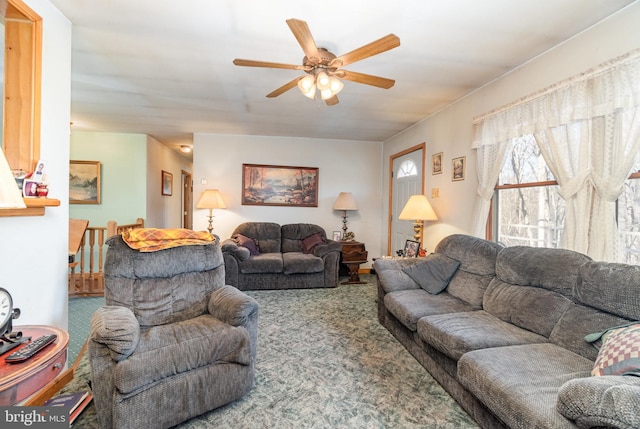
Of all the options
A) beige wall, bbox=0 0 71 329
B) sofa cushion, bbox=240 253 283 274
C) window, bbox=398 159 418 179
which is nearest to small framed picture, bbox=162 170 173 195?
sofa cushion, bbox=240 253 283 274

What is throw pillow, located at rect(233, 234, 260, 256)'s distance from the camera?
4300mm

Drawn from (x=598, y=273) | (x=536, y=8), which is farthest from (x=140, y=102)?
(x=598, y=273)

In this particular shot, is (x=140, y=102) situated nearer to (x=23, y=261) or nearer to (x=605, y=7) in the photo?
(x=23, y=261)

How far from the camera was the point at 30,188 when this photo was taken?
160cm

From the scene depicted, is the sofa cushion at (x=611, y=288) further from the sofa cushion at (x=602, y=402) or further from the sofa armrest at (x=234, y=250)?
the sofa armrest at (x=234, y=250)

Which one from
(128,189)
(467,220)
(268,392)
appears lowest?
(268,392)

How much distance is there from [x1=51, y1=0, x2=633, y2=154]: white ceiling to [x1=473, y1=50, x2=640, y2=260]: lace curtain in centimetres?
41

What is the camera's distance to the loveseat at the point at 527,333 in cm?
109

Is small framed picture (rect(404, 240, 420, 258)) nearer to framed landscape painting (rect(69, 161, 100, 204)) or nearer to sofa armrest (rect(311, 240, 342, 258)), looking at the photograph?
sofa armrest (rect(311, 240, 342, 258))

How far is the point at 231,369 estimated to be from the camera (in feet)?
5.49

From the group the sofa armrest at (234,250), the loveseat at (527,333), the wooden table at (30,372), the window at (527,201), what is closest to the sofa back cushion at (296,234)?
the sofa armrest at (234,250)

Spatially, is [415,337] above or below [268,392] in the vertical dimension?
above

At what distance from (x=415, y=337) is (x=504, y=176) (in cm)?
176

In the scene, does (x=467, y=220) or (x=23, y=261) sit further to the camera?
(x=467, y=220)
